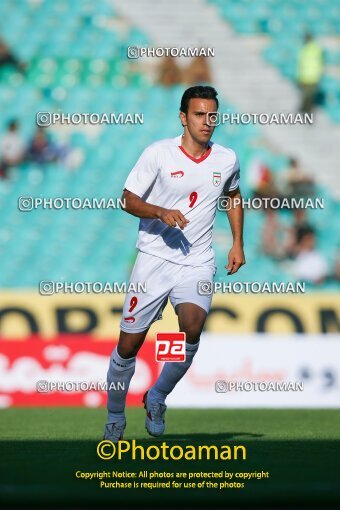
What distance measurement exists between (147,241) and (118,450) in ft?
4.34

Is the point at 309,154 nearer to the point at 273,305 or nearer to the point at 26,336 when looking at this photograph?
the point at 273,305

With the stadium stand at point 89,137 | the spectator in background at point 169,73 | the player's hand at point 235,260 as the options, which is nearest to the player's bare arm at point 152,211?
the player's hand at point 235,260

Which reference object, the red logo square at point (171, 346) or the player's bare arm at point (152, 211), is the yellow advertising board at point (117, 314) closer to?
the red logo square at point (171, 346)

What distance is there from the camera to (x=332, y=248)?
14797 mm

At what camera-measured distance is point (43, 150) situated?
15391 millimetres

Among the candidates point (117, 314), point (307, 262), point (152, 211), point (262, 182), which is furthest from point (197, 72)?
point (152, 211)

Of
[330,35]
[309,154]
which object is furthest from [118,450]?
[330,35]

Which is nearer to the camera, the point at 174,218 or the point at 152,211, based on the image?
the point at 174,218

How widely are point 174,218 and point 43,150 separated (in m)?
9.46

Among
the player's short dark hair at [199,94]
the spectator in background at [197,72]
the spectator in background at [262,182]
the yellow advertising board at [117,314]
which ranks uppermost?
the spectator in background at [197,72]

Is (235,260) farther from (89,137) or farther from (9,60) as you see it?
(9,60)

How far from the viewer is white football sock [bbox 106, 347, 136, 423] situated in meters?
6.87

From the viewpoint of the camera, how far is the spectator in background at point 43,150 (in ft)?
50.3

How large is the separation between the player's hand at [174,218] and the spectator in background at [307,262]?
7829 millimetres
